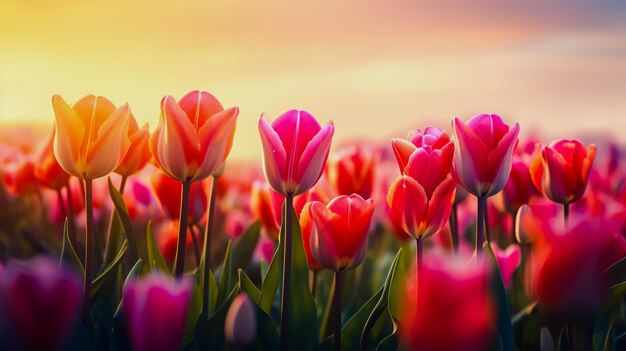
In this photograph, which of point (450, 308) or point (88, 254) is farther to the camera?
point (88, 254)

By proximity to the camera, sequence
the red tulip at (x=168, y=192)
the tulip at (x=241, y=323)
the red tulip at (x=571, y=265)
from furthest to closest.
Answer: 1. the red tulip at (x=168, y=192)
2. the tulip at (x=241, y=323)
3. the red tulip at (x=571, y=265)

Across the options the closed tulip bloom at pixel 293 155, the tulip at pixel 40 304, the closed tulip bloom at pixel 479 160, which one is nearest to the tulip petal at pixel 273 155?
the closed tulip bloom at pixel 293 155

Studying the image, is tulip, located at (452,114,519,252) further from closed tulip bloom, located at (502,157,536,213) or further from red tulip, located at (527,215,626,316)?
closed tulip bloom, located at (502,157,536,213)

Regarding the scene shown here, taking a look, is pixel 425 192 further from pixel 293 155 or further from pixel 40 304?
pixel 40 304

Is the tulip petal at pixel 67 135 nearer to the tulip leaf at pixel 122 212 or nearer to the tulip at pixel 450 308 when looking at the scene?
the tulip leaf at pixel 122 212

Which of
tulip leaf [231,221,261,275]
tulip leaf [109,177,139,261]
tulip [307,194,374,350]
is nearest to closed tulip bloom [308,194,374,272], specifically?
tulip [307,194,374,350]

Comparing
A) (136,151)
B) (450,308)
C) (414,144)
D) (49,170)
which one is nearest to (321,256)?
(414,144)
